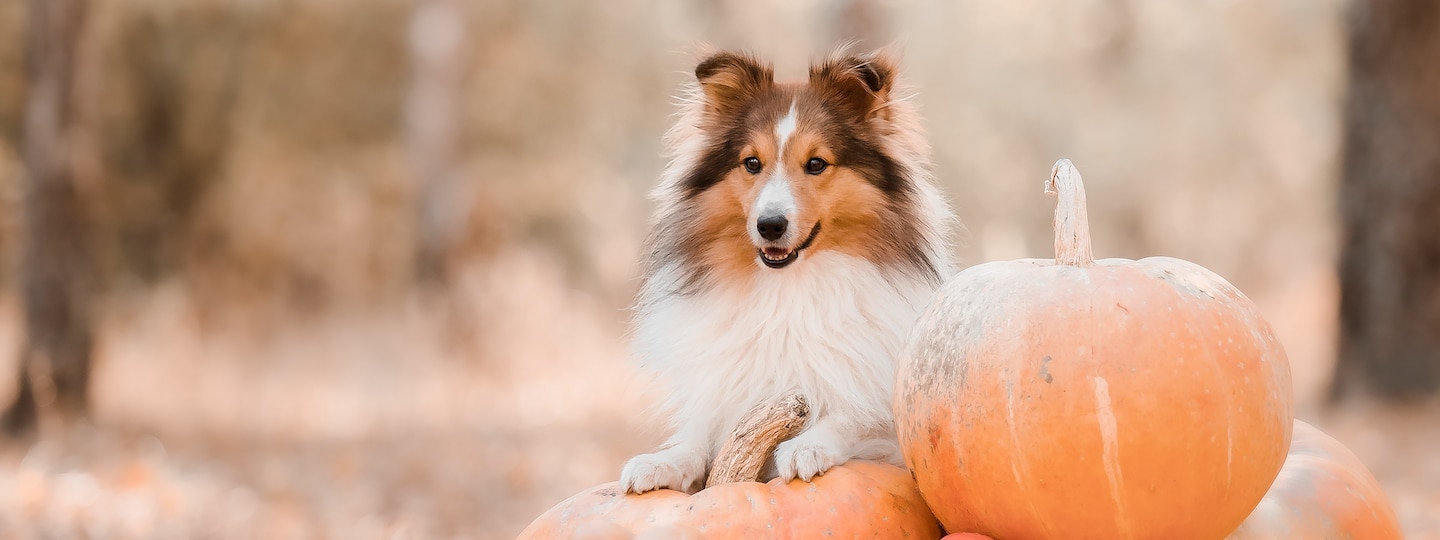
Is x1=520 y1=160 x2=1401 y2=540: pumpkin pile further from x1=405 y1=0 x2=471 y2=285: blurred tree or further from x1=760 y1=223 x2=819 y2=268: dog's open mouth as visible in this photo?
x1=405 y1=0 x2=471 y2=285: blurred tree

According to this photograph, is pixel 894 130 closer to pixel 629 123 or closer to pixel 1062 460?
pixel 1062 460

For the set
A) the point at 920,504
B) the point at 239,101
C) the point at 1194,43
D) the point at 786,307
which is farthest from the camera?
the point at 1194,43

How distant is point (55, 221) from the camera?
25.0 ft

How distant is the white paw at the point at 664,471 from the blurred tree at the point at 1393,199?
551 cm

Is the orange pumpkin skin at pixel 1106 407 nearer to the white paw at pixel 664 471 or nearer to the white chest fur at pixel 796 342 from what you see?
the white chest fur at pixel 796 342

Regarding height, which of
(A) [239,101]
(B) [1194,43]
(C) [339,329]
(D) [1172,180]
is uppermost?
(B) [1194,43]

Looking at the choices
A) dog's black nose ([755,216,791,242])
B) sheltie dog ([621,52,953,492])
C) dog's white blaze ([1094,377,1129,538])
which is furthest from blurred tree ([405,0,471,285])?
dog's white blaze ([1094,377,1129,538])

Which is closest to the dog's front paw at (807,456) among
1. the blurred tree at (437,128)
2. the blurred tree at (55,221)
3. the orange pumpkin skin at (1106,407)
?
the orange pumpkin skin at (1106,407)

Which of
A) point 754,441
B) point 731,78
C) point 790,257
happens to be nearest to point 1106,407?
point 754,441

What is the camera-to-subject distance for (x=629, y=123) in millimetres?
14984

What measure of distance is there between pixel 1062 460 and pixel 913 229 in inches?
49.9

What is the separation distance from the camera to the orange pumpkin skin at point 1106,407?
2.34 meters

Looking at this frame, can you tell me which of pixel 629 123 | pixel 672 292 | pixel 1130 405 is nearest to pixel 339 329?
pixel 629 123

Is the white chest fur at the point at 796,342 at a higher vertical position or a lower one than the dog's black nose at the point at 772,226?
lower
